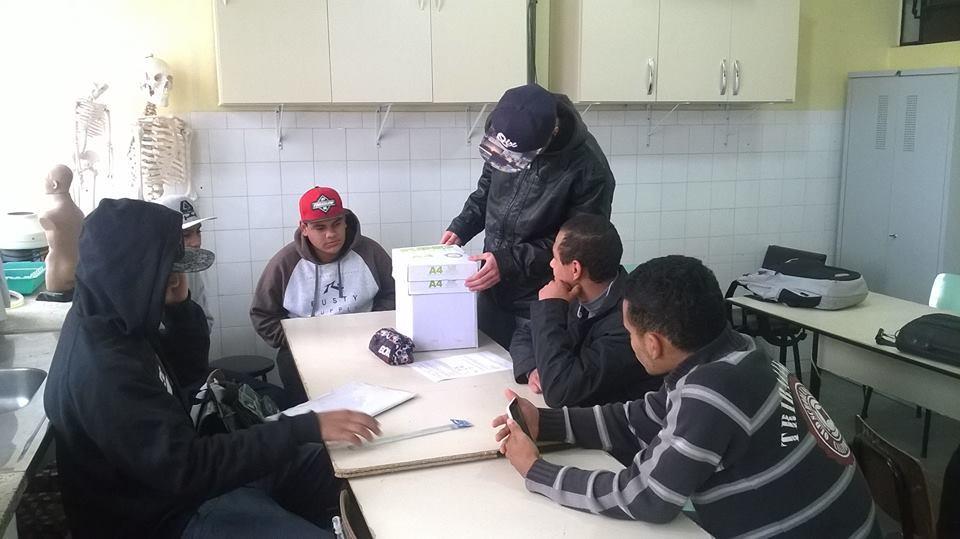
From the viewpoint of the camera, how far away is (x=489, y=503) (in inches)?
57.5

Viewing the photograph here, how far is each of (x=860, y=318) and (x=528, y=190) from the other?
1660 mm

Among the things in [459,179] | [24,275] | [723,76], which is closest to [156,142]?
[24,275]

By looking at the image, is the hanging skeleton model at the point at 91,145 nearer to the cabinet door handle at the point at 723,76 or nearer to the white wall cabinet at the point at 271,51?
the white wall cabinet at the point at 271,51

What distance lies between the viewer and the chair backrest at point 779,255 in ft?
14.3

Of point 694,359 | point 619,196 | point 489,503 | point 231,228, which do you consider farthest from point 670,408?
point 619,196

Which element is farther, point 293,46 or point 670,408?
point 293,46

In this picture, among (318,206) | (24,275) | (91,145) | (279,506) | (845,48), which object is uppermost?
(845,48)

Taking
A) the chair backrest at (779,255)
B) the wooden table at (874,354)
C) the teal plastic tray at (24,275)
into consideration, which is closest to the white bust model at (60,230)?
the teal plastic tray at (24,275)

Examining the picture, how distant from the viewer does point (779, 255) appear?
177 inches

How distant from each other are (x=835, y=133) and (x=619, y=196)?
1523mm

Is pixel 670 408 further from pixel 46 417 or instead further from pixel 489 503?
pixel 46 417

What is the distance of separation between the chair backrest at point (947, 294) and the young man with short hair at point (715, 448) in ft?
7.30

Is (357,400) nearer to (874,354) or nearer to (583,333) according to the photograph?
(583,333)

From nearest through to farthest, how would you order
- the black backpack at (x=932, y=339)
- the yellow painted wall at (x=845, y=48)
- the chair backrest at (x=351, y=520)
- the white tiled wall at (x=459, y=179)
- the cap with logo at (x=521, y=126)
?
the chair backrest at (x=351, y=520) → the cap with logo at (x=521, y=126) → the black backpack at (x=932, y=339) → the white tiled wall at (x=459, y=179) → the yellow painted wall at (x=845, y=48)
